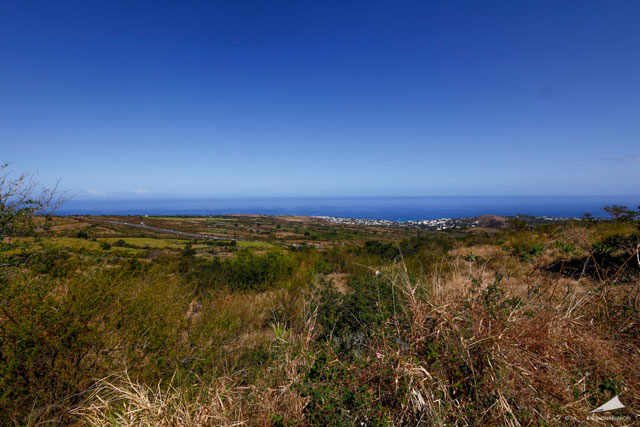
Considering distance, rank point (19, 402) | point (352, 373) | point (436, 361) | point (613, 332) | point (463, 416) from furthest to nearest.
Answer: point (19, 402) → point (613, 332) → point (352, 373) → point (436, 361) → point (463, 416)

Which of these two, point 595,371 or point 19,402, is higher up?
point 595,371

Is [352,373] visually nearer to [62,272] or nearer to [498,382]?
[498,382]

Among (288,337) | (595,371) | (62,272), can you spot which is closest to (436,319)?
(595,371)

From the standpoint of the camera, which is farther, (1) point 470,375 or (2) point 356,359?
(2) point 356,359

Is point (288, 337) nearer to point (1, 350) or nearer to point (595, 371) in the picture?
point (595, 371)

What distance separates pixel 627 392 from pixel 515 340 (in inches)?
30.9

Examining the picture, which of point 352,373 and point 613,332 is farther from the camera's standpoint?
point 613,332

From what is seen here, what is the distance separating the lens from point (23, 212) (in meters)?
6.06

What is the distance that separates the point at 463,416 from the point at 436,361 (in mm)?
365

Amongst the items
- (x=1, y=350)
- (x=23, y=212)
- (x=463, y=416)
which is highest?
(x=23, y=212)

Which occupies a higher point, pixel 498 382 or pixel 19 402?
pixel 498 382

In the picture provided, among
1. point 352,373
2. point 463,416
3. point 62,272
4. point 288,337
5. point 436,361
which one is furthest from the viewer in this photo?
point 62,272

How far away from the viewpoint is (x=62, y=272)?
16.9 ft

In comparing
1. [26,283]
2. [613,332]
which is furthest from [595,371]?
[26,283]
